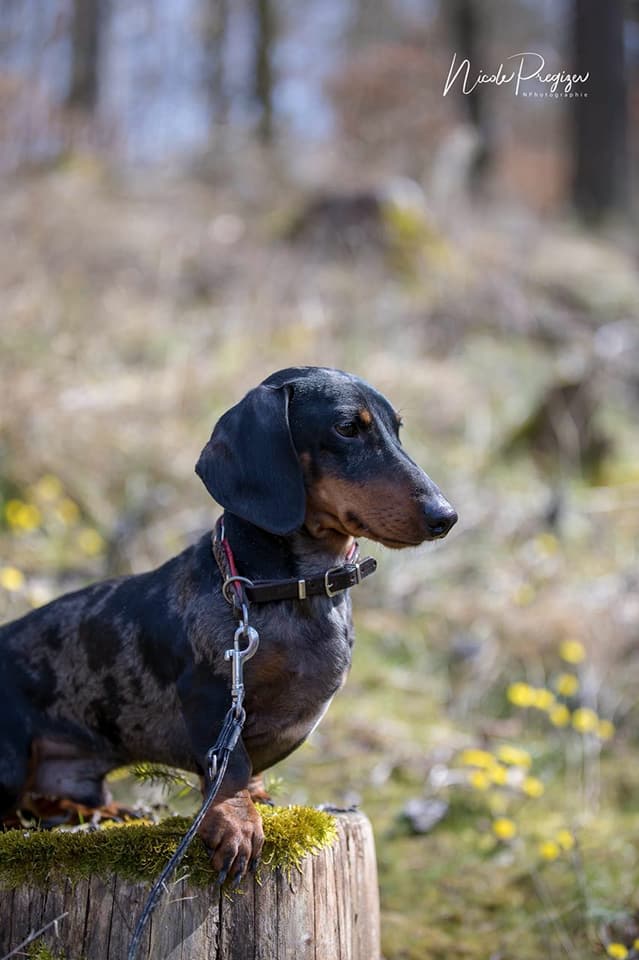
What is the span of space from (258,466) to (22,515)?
3241mm

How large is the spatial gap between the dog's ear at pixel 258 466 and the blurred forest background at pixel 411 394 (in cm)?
171

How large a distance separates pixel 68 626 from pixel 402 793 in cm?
250

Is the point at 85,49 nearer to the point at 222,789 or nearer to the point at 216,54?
the point at 216,54

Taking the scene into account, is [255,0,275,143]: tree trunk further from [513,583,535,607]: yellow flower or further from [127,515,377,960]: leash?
[127,515,377,960]: leash

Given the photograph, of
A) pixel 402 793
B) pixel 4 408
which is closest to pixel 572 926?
pixel 402 793

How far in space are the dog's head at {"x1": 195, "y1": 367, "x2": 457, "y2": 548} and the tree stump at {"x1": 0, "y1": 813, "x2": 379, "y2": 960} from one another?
0.85m

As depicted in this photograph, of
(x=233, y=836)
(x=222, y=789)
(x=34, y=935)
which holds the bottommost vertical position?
(x=34, y=935)

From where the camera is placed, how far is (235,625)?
2.47m

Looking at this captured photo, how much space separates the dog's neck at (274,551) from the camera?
2541mm

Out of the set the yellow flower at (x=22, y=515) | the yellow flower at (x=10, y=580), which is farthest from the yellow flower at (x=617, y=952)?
the yellow flower at (x=22, y=515)

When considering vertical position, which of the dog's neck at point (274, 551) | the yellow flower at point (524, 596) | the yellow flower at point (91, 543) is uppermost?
the yellow flower at point (91, 543)

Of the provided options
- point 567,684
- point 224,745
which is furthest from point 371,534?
point 567,684

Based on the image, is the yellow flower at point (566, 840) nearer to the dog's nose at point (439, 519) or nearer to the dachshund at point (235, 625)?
the dachshund at point (235, 625)

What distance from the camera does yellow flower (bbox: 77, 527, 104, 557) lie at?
598 cm
